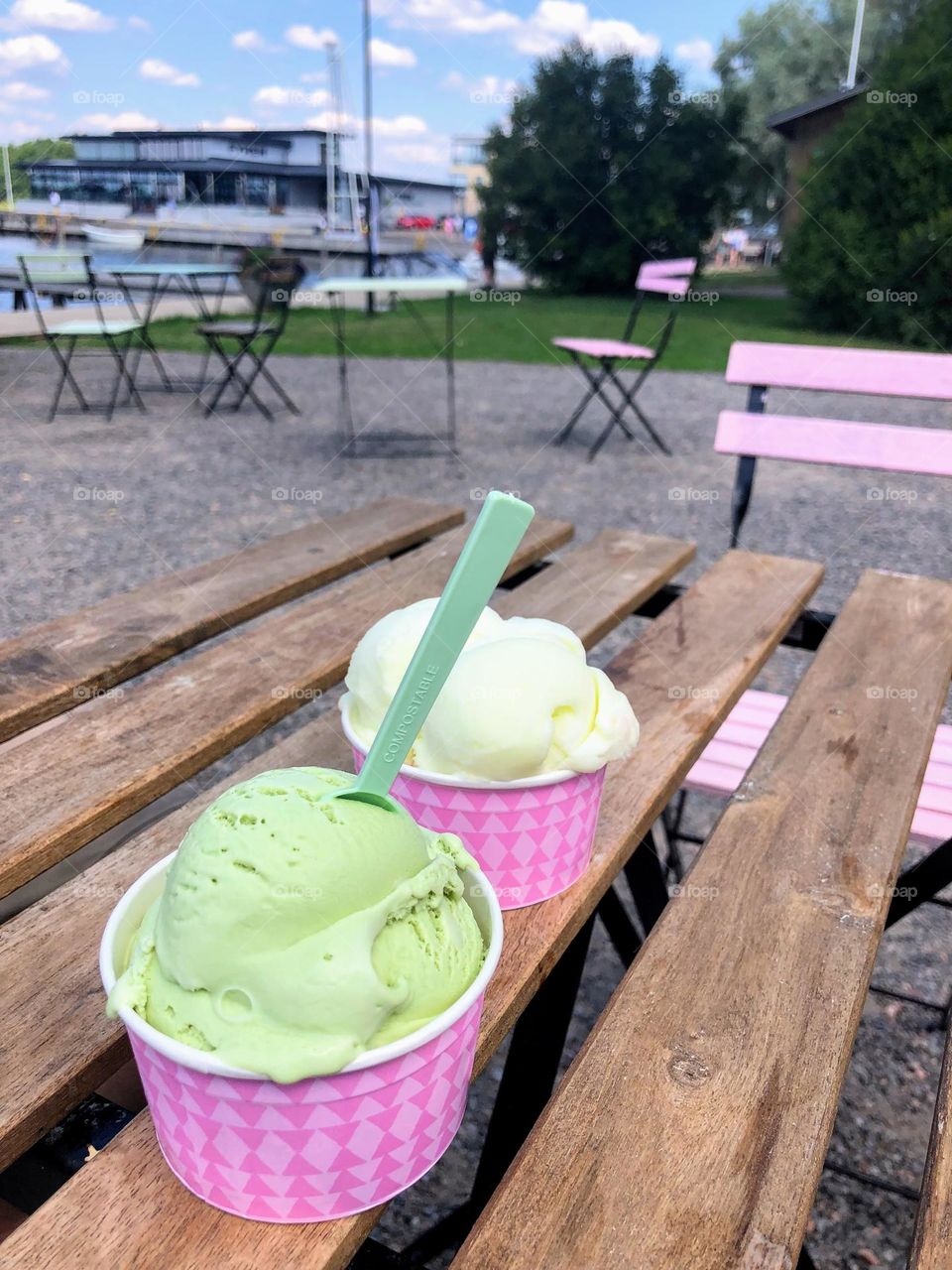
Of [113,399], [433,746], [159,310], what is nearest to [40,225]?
[159,310]

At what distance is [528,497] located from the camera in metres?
6.15

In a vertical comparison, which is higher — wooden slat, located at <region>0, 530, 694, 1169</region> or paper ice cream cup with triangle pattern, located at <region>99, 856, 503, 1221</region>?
paper ice cream cup with triangle pattern, located at <region>99, 856, 503, 1221</region>

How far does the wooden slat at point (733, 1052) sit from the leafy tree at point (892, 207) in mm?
13618

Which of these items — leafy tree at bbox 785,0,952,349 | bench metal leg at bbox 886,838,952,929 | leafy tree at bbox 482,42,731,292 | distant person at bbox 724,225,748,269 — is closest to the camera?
bench metal leg at bbox 886,838,952,929

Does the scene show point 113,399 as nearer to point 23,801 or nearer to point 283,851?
point 23,801

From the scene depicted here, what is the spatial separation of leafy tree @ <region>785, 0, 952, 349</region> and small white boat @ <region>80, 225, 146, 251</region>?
9.89 metres

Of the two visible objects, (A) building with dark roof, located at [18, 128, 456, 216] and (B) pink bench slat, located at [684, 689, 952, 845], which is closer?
(B) pink bench slat, located at [684, 689, 952, 845]

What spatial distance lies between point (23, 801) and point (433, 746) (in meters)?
0.58

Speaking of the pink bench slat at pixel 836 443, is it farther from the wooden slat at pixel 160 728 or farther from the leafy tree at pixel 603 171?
the leafy tree at pixel 603 171

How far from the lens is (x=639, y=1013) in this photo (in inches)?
36.4

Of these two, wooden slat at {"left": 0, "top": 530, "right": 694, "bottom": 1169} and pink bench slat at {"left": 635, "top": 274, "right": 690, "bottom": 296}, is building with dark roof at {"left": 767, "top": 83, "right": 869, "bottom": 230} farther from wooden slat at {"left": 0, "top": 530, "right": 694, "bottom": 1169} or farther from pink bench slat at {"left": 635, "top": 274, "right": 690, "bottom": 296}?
wooden slat at {"left": 0, "top": 530, "right": 694, "bottom": 1169}

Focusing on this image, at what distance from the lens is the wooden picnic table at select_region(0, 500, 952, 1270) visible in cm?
71

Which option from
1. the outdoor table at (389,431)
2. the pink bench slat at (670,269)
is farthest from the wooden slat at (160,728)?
the pink bench slat at (670,269)

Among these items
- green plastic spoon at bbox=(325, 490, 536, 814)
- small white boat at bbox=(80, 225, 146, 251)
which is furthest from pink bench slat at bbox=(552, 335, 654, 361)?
small white boat at bbox=(80, 225, 146, 251)
